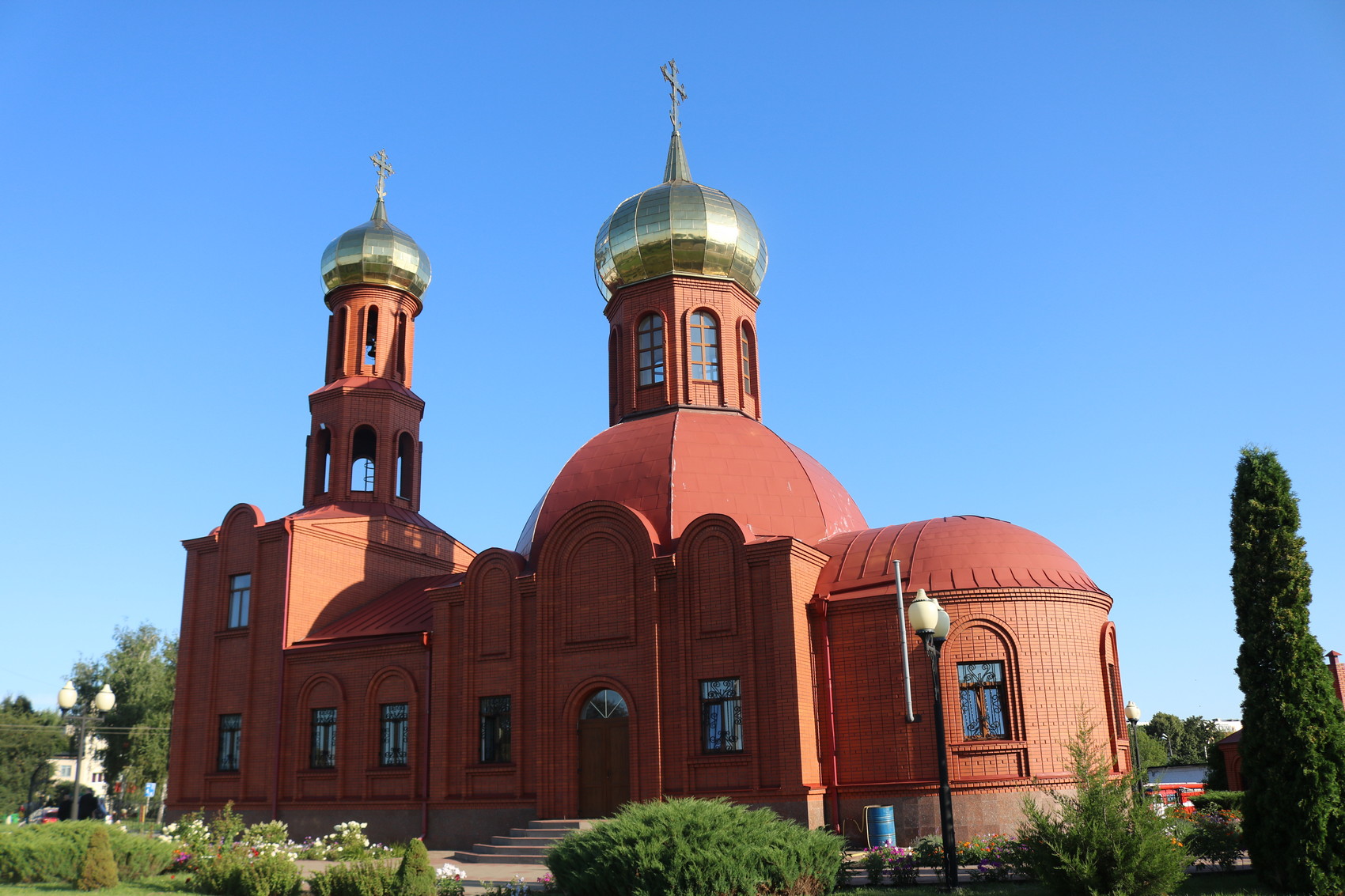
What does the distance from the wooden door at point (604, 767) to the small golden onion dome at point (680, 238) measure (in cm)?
1036

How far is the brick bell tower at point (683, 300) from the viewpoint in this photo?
24234 mm

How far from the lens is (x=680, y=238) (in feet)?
80.5

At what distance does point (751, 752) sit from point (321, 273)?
1850 centimetres

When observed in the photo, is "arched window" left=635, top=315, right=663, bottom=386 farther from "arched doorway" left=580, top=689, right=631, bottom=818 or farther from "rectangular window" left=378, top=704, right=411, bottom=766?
"rectangular window" left=378, top=704, right=411, bottom=766

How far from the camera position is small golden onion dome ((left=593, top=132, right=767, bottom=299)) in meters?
24.6

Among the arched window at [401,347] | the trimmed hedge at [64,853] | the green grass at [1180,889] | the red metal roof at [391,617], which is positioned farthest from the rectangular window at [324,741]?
the green grass at [1180,889]

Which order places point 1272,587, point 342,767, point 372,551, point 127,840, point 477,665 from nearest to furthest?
point 1272,587, point 127,840, point 477,665, point 342,767, point 372,551

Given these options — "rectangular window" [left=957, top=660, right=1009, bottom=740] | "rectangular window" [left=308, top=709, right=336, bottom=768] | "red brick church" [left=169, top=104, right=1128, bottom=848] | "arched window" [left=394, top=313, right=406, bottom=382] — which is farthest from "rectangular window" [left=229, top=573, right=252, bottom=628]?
"rectangular window" [left=957, top=660, right=1009, bottom=740]

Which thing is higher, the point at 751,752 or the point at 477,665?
the point at 477,665

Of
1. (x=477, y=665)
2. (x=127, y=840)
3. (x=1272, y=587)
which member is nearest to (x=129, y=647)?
(x=477, y=665)

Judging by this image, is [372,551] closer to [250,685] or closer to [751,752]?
[250,685]

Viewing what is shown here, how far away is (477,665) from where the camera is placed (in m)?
21.6

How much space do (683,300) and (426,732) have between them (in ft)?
35.5

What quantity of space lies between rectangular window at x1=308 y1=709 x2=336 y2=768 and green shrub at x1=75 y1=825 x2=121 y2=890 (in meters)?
8.80
